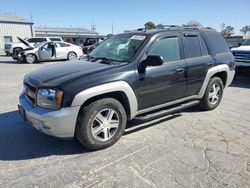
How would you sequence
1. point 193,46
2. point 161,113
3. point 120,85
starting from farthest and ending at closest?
point 193,46 → point 161,113 → point 120,85

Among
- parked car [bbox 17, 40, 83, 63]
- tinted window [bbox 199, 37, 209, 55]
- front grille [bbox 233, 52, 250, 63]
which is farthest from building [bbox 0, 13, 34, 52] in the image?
tinted window [bbox 199, 37, 209, 55]

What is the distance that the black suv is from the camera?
10.9 feet

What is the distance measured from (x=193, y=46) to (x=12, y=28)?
4066 cm

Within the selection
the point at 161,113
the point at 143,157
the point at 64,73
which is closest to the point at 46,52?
the point at 64,73

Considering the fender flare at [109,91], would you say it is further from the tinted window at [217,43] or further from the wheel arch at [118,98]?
the tinted window at [217,43]

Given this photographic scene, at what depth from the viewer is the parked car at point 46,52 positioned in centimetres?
1611

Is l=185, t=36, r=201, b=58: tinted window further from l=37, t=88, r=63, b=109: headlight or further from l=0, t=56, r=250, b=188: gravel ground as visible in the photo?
l=37, t=88, r=63, b=109: headlight

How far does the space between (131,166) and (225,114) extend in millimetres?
2983

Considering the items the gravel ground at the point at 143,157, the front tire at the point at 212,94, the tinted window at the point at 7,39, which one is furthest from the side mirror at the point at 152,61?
the tinted window at the point at 7,39

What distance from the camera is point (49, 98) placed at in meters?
3.29

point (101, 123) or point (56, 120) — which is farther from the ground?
point (56, 120)

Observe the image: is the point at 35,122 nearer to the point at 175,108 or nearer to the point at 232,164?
the point at 175,108

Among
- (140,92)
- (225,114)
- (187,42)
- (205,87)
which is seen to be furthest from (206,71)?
(140,92)

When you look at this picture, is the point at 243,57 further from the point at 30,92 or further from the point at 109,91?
the point at 30,92
